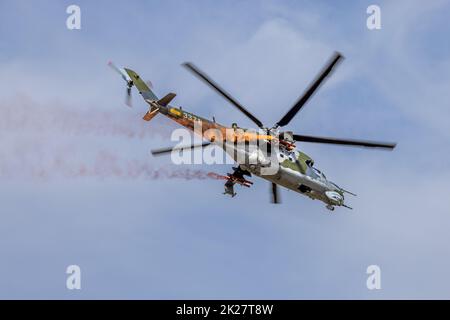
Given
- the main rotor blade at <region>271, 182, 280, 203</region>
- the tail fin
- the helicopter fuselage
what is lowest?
the main rotor blade at <region>271, 182, 280, 203</region>

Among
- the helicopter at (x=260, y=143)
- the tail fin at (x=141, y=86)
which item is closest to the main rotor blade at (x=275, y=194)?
the helicopter at (x=260, y=143)

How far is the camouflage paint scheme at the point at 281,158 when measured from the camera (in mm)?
63281

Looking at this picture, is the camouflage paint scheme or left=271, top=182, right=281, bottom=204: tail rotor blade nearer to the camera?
the camouflage paint scheme

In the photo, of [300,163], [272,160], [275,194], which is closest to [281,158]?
[272,160]

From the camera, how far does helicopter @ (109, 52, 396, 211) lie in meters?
63.2

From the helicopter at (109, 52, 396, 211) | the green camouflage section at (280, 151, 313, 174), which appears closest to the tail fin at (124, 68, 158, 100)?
the helicopter at (109, 52, 396, 211)

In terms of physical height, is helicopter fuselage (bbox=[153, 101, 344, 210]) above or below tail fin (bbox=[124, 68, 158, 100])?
below

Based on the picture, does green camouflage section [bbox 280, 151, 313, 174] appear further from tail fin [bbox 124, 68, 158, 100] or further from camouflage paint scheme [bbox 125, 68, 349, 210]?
tail fin [bbox 124, 68, 158, 100]

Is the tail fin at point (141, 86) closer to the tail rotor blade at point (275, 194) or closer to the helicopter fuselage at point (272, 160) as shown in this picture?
the helicopter fuselage at point (272, 160)

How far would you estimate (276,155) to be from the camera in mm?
65500
